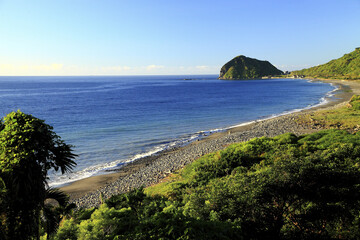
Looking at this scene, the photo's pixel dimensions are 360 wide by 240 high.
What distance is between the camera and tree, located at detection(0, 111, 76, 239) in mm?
6047

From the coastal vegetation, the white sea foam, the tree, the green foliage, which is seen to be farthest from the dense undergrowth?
the green foliage

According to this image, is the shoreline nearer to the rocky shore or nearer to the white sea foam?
the rocky shore

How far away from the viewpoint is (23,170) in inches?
241

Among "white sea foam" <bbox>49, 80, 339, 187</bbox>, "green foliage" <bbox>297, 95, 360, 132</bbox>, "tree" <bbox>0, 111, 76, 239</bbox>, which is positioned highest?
"tree" <bbox>0, 111, 76, 239</bbox>

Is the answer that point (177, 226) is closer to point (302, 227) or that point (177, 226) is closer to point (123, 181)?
point (302, 227)

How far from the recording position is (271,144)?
22.9 metres

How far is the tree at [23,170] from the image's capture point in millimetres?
6047

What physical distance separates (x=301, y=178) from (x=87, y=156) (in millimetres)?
29475

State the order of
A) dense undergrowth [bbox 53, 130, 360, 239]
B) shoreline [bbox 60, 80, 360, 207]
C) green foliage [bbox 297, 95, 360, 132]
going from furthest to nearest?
green foliage [bbox 297, 95, 360, 132]
shoreline [bbox 60, 80, 360, 207]
dense undergrowth [bbox 53, 130, 360, 239]

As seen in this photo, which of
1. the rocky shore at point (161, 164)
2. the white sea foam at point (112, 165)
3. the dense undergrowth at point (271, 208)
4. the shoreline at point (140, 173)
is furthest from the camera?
the white sea foam at point (112, 165)

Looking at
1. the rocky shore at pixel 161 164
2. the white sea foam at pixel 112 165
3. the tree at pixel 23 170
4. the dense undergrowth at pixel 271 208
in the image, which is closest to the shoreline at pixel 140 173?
the rocky shore at pixel 161 164

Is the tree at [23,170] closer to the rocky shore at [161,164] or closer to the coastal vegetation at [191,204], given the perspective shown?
the coastal vegetation at [191,204]

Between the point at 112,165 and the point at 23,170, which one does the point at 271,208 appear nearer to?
the point at 23,170

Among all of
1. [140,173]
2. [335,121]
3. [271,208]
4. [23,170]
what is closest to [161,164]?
[140,173]
